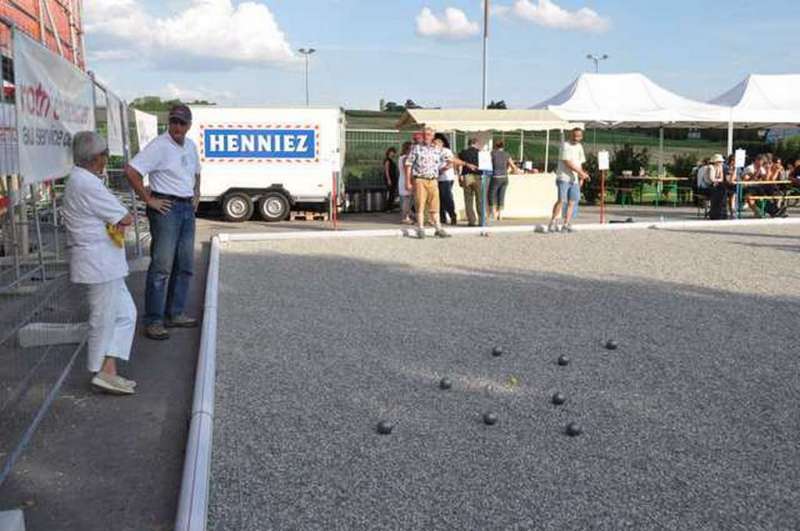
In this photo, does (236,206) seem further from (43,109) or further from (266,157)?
(43,109)

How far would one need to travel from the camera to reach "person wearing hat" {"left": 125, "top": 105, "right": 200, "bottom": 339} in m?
6.58

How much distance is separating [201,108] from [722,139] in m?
33.7

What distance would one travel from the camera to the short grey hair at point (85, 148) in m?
4.99

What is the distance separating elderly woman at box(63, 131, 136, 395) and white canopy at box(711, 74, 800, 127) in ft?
66.2

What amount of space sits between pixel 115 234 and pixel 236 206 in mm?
13445

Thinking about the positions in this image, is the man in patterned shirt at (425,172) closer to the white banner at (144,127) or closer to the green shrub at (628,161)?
the white banner at (144,127)

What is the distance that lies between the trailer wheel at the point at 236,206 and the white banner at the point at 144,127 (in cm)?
267

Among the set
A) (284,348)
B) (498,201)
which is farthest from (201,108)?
(284,348)

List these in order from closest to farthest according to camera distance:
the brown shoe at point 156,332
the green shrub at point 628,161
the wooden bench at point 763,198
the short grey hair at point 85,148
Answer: the short grey hair at point 85,148, the brown shoe at point 156,332, the wooden bench at point 763,198, the green shrub at point 628,161

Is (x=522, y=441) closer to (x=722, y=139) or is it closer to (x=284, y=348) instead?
(x=284, y=348)

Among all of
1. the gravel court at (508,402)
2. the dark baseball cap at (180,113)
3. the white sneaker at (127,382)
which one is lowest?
the gravel court at (508,402)

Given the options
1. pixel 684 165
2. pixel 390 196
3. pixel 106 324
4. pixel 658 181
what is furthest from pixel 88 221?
pixel 684 165

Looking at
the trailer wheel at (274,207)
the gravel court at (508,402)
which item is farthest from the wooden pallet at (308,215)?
the gravel court at (508,402)

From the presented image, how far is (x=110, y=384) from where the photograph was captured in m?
5.29
